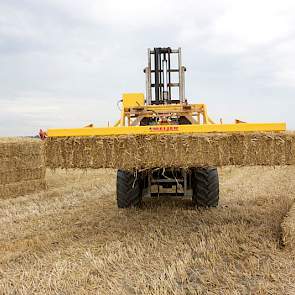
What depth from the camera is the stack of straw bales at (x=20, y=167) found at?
1061 centimetres

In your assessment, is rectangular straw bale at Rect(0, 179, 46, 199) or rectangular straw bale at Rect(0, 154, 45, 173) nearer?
rectangular straw bale at Rect(0, 179, 46, 199)

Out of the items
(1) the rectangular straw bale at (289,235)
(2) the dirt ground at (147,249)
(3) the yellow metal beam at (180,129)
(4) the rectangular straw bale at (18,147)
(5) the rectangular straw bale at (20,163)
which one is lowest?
(2) the dirt ground at (147,249)

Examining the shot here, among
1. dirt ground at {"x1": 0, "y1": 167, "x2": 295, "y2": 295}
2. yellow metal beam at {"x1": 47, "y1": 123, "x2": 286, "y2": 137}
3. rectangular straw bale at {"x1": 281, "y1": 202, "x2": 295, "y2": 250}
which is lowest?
dirt ground at {"x1": 0, "y1": 167, "x2": 295, "y2": 295}

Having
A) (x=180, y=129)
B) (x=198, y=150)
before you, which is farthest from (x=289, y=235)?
(x=180, y=129)

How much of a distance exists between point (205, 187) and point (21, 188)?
5.60 m

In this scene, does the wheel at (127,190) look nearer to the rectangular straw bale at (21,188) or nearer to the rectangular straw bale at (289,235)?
the rectangular straw bale at (289,235)

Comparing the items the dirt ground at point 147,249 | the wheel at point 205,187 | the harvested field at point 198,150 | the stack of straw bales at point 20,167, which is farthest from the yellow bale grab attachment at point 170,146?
the stack of straw bales at point 20,167

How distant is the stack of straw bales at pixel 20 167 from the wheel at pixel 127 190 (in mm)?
3502

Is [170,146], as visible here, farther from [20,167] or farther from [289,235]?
[20,167]

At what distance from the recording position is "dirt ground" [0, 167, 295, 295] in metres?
4.00

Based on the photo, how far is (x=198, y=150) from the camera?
5090 millimetres

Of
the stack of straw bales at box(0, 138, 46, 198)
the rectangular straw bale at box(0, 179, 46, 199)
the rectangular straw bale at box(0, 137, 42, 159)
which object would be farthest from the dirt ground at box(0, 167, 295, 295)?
the rectangular straw bale at box(0, 137, 42, 159)

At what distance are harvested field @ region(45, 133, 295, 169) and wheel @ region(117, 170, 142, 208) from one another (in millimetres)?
2062

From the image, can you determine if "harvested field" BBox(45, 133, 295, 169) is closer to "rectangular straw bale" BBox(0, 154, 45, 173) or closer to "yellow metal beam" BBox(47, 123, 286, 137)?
"yellow metal beam" BBox(47, 123, 286, 137)
